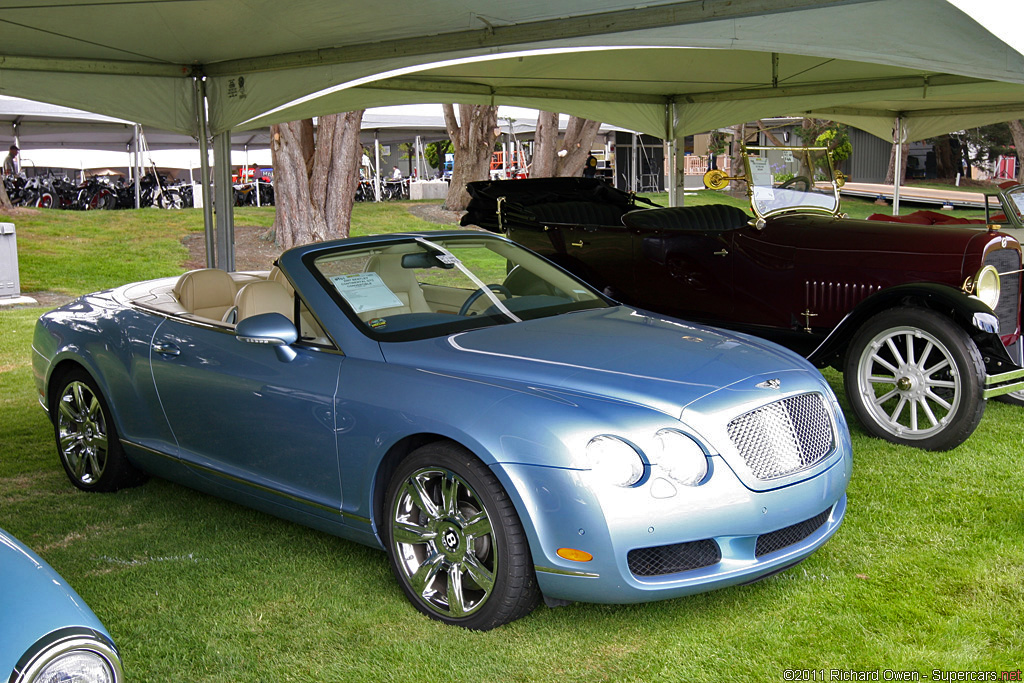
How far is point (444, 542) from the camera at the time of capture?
3.49 m

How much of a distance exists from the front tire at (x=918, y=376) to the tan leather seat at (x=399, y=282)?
3.04 metres

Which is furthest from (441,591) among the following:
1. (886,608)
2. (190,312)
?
(190,312)

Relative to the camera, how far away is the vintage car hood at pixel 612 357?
3404 mm

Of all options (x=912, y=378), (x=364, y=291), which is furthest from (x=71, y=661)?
(x=912, y=378)

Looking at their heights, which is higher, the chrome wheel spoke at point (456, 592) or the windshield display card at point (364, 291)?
the windshield display card at point (364, 291)

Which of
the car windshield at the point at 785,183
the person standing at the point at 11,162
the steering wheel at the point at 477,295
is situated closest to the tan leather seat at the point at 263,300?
the steering wheel at the point at 477,295

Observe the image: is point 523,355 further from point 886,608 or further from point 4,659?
point 4,659

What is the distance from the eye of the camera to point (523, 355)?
3.69 m

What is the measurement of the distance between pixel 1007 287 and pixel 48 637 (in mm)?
6126

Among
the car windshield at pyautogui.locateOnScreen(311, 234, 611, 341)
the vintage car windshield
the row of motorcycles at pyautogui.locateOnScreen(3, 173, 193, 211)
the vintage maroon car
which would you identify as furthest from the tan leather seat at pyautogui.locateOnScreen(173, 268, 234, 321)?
the row of motorcycles at pyautogui.locateOnScreen(3, 173, 193, 211)

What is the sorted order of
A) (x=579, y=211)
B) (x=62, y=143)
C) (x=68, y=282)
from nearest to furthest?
1. (x=579, y=211)
2. (x=68, y=282)
3. (x=62, y=143)

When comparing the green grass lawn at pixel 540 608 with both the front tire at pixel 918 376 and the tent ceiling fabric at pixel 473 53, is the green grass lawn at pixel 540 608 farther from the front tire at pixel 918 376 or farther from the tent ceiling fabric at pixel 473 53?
the tent ceiling fabric at pixel 473 53

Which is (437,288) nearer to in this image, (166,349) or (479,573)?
(166,349)

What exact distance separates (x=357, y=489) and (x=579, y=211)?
5.37 metres
